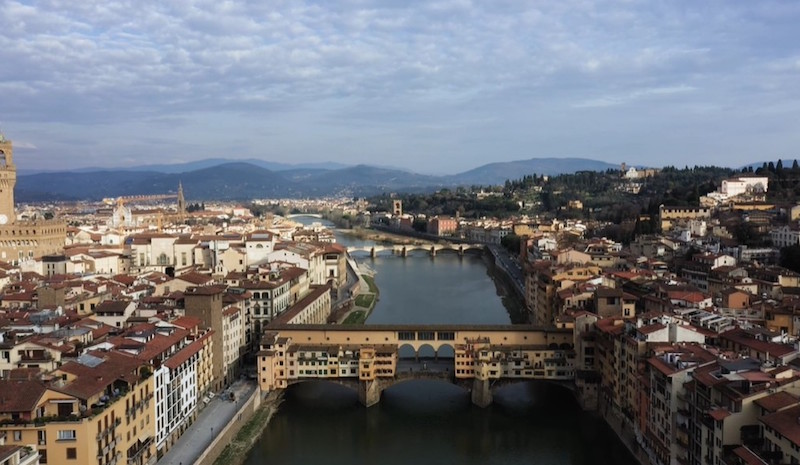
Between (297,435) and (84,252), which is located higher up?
(84,252)

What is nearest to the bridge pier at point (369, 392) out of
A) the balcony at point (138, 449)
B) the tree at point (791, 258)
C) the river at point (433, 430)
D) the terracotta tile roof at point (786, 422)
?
the river at point (433, 430)

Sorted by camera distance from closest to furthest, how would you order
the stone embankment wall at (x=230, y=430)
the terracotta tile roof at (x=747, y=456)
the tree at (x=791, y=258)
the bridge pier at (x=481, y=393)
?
the terracotta tile roof at (x=747, y=456)
the stone embankment wall at (x=230, y=430)
the bridge pier at (x=481, y=393)
the tree at (x=791, y=258)

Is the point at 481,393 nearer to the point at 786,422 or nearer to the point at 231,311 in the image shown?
the point at 231,311

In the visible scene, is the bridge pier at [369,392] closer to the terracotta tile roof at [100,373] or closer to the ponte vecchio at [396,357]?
the ponte vecchio at [396,357]

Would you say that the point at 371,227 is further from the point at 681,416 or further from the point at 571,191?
the point at 681,416

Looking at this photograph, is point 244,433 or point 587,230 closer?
point 244,433

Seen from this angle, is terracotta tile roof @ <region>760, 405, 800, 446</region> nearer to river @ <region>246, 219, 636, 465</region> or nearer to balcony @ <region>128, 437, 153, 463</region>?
river @ <region>246, 219, 636, 465</region>

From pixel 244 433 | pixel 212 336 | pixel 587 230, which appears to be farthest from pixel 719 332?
pixel 587 230
